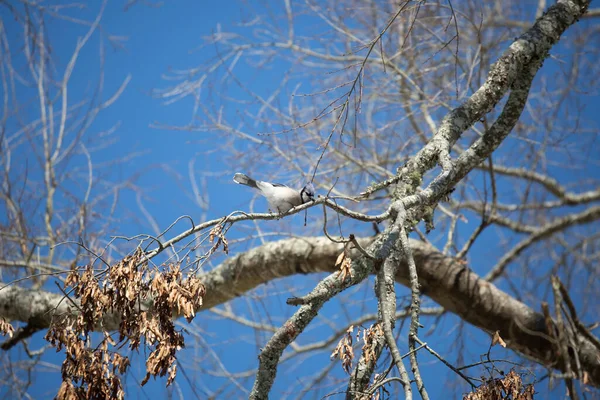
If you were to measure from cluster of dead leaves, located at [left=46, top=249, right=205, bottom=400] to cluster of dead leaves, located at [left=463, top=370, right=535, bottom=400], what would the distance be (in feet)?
2.90

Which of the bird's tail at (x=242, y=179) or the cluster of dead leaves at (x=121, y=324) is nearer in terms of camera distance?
the cluster of dead leaves at (x=121, y=324)

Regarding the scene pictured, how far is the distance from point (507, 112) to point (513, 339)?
4.81 feet

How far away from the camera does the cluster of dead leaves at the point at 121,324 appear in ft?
6.15

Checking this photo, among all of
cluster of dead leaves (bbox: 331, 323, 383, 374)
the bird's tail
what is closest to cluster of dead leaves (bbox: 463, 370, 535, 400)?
cluster of dead leaves (bbox: 331, 323, 383, 374)

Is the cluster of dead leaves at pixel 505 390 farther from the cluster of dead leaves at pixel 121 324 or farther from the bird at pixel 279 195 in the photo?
the bird at pixel 279 195

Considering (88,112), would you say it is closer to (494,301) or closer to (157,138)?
(494,301)

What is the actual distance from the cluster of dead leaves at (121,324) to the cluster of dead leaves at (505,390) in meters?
0.88

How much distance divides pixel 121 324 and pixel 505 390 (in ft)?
3.79

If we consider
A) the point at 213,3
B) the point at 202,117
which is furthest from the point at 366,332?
the point at 213,3

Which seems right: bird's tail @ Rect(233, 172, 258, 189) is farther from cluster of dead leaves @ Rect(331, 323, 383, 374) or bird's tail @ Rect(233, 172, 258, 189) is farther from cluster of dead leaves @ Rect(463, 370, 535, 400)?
cluster of dead leaves @ Rect(463, 370, 535, 400)

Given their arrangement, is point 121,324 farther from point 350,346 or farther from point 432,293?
point 432,293

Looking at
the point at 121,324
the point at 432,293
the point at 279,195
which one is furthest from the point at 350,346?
the point at 432,293

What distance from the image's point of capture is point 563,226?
4.34 metres

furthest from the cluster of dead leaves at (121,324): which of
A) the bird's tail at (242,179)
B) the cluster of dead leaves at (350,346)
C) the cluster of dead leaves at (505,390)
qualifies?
the bird's tail at (242,179)
